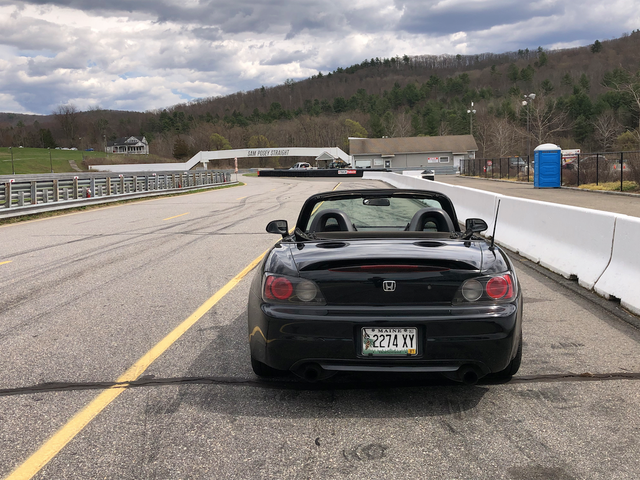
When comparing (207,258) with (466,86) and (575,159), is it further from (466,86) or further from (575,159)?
(466,86)

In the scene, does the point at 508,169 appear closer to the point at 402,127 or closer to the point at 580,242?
the point at 580,242

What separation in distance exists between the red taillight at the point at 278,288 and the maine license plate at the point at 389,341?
0.54 m

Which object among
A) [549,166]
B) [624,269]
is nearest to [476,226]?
[624,269]

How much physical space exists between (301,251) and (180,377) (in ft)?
4.39

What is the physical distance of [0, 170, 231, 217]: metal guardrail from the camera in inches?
792

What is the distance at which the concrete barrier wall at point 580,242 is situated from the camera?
6656 millimetres

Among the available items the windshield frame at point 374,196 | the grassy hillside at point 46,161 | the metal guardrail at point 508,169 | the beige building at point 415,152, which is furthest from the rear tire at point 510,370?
the grassy hillside at point 46,161

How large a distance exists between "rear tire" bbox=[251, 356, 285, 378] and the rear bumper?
1.17 ft

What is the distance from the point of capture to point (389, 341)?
363cm

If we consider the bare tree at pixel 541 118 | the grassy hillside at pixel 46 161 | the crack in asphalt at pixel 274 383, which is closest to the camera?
the crack in asphalt at pixel 274 383

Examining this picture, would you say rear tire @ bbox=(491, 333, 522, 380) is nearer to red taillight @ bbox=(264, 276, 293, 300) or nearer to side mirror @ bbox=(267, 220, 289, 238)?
red taillight @ bbox=(264, 276, 293, 300)

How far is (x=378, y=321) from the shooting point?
142 inches

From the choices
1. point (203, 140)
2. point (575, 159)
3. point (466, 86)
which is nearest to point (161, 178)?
point (575, 159)

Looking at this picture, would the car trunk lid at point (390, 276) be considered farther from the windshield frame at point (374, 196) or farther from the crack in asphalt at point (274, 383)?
the windshield frame at point (374, 196)
